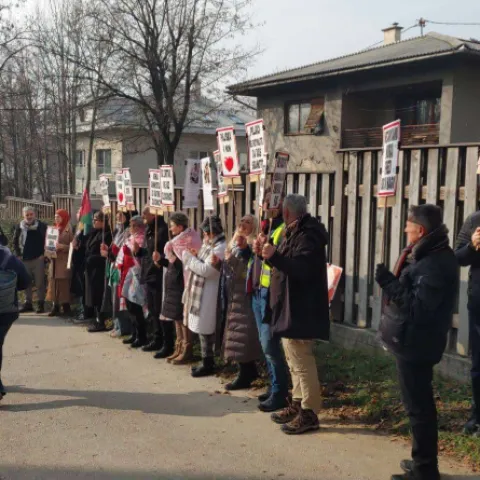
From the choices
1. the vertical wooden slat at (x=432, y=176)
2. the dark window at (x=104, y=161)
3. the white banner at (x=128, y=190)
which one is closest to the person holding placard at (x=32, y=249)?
the white banner at (x=128, y=190)

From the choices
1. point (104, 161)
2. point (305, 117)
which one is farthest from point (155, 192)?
point (104, 161)

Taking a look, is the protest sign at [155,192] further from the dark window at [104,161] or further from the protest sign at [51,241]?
the dark window at [104,161]

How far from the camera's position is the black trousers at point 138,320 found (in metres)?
7.42

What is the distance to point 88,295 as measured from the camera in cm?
862

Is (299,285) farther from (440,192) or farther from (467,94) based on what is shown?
(467,94)

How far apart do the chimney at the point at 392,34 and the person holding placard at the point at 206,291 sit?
21405 millimetres

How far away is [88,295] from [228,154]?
398cm

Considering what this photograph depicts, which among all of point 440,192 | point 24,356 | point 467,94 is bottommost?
point 24,356

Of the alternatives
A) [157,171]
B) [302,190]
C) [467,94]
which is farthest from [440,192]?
[467,94]

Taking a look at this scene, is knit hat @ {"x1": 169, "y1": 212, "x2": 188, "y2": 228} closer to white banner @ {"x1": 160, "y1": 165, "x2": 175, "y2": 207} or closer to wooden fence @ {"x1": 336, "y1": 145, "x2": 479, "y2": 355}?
white banner @ {"x1": 160, "y1": 165, "x2": 175, "y2": 207}

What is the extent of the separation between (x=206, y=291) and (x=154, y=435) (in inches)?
73.0

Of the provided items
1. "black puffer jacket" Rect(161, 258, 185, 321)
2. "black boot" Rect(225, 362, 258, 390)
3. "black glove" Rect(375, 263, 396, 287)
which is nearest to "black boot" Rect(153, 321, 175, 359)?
"black puffer jacket" Rect(161, 258, 185, 321)

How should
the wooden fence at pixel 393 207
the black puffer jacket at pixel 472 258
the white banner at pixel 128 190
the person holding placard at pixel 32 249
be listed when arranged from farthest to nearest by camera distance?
the person holding placard at pixel 32 249 → the white banner at pixel 128 190 → the wooden fence at pixel 393 207 → the black puffer jacket at pixel 472 258

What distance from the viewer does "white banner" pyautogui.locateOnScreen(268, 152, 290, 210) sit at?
511cm
